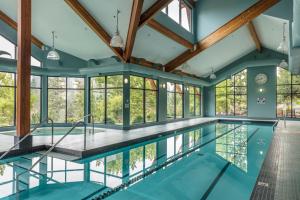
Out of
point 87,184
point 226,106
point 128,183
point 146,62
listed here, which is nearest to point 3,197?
point 87,184

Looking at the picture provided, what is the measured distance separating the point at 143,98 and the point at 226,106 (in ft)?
28.1

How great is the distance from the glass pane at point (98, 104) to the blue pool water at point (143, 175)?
4.01 m

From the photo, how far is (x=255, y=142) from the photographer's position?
7.95m

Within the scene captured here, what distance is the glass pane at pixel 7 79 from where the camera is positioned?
9303mm

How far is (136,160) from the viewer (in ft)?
18.6

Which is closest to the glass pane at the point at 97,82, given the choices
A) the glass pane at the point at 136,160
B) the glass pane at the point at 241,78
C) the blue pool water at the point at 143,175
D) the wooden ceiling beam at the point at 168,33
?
the wooden ceiling beam at the point at 168,33

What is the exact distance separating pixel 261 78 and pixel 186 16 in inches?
302

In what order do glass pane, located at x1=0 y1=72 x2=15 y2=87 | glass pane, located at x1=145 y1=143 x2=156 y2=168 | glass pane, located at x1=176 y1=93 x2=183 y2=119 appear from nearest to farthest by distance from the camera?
1. glass pane, located at x1=145 y1=143 x2=156 y2=168
2. glass pane, located at x1=0 y1=72 x2=15 y2=87
3. glass pane, located at x1=176 y1=93 x2=183 y2=119

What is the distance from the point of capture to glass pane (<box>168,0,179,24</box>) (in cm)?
974

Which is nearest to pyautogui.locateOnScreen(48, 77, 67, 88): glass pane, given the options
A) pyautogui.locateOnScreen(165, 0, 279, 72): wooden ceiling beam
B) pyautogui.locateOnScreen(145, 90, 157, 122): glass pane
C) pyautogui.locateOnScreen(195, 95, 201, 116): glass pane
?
pyautogui.locateOnScreen(145, 90, 157, 122): glass pane

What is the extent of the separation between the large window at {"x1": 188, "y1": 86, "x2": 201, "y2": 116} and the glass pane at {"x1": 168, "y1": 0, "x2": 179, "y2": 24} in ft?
20.5

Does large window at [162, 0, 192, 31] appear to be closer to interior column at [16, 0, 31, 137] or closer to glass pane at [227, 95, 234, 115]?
interior column at [16, 0, 31, 137]

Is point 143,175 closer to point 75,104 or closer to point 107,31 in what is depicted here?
point 107,31

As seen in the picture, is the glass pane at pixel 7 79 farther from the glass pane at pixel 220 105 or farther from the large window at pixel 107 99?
the glass pane at pixel 220 105
